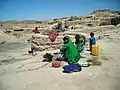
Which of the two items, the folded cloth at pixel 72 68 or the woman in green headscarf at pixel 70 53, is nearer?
the folded cloth at pixel 72 68

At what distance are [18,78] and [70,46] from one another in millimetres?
2366

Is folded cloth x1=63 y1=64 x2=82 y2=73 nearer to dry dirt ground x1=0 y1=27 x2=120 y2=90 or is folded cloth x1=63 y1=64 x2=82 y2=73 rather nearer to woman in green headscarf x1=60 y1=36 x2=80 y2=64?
dry dirt ground x1=0 y1=27 x2=120 y2=90

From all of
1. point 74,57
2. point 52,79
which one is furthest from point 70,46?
point 52,79

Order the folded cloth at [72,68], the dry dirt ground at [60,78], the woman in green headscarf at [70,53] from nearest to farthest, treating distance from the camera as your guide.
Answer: the dry dirt ground at [60,78] < the folded cloth at [72,68] < the woman in green headscarf at [70,53]

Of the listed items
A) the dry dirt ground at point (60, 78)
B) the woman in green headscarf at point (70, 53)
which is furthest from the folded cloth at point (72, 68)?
the woman in green headscarf at point (70, 53)

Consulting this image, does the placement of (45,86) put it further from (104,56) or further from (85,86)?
(104,56)

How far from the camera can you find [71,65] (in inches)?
322

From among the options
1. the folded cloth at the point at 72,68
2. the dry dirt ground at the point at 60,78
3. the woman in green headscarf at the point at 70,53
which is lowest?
the dry dirt ground at the point at 60,78

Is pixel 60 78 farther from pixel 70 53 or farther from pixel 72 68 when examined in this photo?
pixel 70 53

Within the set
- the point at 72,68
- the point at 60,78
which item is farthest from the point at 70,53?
the point at 60,78

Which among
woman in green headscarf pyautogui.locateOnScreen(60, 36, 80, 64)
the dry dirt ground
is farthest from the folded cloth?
woman in green headscarf pyautogui.locateOnScreen(60, 36, 80, 64)

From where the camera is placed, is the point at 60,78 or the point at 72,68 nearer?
the point at 60,78

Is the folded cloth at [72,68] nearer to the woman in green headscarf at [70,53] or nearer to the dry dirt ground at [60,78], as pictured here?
the dry dirt ground at [60,78]

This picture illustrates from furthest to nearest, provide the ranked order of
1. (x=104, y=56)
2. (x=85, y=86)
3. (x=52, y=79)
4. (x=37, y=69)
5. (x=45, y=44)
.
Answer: (x=45, y=44) < (x=104, y=56) < (x=37, y=69) < (x=52, y=79) < (x=85, y=86)
